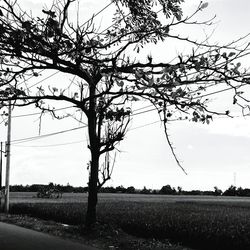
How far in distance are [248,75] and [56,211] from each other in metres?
20.4

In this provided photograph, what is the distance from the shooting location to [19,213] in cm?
3142

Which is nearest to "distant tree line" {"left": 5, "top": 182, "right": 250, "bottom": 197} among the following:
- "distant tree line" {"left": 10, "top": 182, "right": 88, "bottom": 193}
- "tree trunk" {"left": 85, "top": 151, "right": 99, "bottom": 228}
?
"distant tree line" {"left": 10, "top": 182, "right": 88, "bottom": 193}

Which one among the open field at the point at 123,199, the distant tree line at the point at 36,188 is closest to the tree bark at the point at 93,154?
the open field at the point at 123,199

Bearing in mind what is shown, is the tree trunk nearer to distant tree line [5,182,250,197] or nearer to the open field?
the open field

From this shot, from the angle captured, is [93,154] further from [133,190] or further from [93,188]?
[133,190]

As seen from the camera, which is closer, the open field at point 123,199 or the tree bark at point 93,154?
the tree bark at point 93,154

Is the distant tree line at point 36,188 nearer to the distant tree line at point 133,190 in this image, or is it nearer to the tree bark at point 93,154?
the distant tree line at point 133,190

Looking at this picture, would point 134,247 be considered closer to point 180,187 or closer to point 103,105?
point 103,105


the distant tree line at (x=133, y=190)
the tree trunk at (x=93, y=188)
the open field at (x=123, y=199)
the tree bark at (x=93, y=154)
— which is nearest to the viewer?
the tree trunk at (x=93, y=188)

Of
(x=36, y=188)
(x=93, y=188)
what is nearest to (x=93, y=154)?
(x=93, y=188)

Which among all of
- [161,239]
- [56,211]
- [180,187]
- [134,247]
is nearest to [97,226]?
[161,239]

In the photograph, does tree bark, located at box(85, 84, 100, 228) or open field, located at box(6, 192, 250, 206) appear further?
open field, located at box(6, 192, 250, 206)

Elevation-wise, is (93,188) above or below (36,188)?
below

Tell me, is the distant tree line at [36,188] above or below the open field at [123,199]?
above
